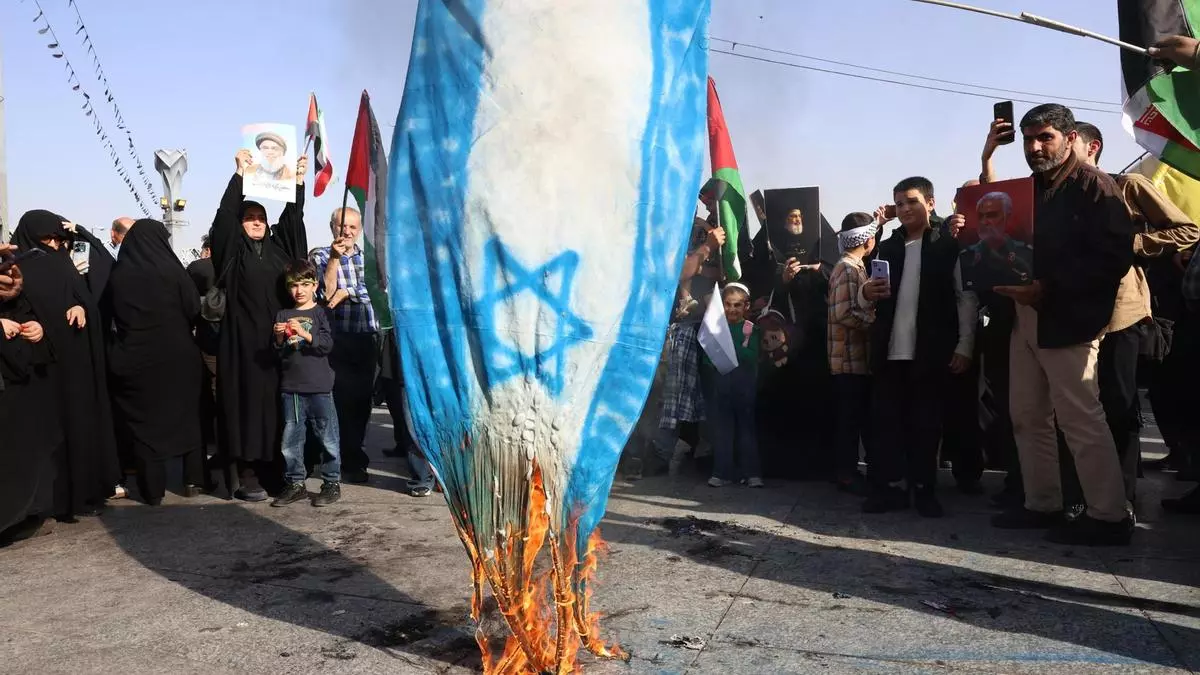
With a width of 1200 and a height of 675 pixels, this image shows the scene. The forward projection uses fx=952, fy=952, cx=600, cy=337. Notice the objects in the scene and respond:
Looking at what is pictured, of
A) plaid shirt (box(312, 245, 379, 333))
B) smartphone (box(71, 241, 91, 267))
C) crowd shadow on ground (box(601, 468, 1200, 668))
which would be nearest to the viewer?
crowd shadow on ground (box(601, 468, 1200, 668))

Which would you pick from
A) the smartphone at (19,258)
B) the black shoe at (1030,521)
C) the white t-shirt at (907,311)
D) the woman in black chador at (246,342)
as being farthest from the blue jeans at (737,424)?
the smartphone at (19,258)

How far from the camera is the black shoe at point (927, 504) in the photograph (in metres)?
5.53

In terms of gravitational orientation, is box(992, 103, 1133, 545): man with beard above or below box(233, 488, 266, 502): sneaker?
above

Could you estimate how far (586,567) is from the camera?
3002 mm

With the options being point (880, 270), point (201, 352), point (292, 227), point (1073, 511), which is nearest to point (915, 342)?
point (880, 270)

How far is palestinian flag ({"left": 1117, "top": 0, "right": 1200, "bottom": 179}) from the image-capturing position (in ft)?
15.7

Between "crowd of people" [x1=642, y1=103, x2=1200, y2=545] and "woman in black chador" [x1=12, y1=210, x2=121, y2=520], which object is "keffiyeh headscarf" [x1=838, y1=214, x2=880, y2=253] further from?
"woman in black chador" [x1=12, y1=210, x2=121, y2=520]

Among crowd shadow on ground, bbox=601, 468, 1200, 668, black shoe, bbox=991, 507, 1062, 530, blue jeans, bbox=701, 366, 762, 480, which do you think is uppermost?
blue jeans, bbox=701, 366, 762, 480

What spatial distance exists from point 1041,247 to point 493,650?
3.48m

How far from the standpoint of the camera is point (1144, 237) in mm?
5012

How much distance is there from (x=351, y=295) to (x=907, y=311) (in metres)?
3.79

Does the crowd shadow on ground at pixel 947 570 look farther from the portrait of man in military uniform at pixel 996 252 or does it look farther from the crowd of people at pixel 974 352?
the portrait of man in military uniform at pixel 996 252

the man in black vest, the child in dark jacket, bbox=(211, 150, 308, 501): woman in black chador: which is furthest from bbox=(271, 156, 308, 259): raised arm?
the man in black vest

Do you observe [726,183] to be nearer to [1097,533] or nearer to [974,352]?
[974,352]
